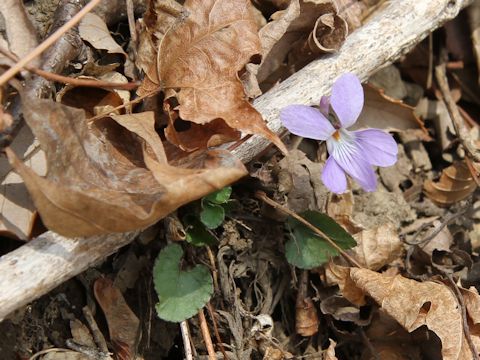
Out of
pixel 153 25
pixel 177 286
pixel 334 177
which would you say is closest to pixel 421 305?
pixel 334 177

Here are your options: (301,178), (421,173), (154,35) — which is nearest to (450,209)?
(421,173)

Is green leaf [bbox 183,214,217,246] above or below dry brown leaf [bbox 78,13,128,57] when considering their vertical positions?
below

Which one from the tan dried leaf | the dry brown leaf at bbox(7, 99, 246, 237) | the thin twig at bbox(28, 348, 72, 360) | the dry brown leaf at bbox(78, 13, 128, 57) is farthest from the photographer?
the tan dried leaf

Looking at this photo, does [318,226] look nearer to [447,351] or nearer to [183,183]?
[447,351]

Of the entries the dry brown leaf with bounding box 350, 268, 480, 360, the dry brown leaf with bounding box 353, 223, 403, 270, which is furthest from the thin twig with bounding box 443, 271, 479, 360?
the dry brown leaf with bounding box 353, 223, 403, 270

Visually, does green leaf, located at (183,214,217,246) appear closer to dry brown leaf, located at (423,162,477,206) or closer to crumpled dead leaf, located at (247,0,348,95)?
crumpled dead leaf, located at (247,0,348,95)
